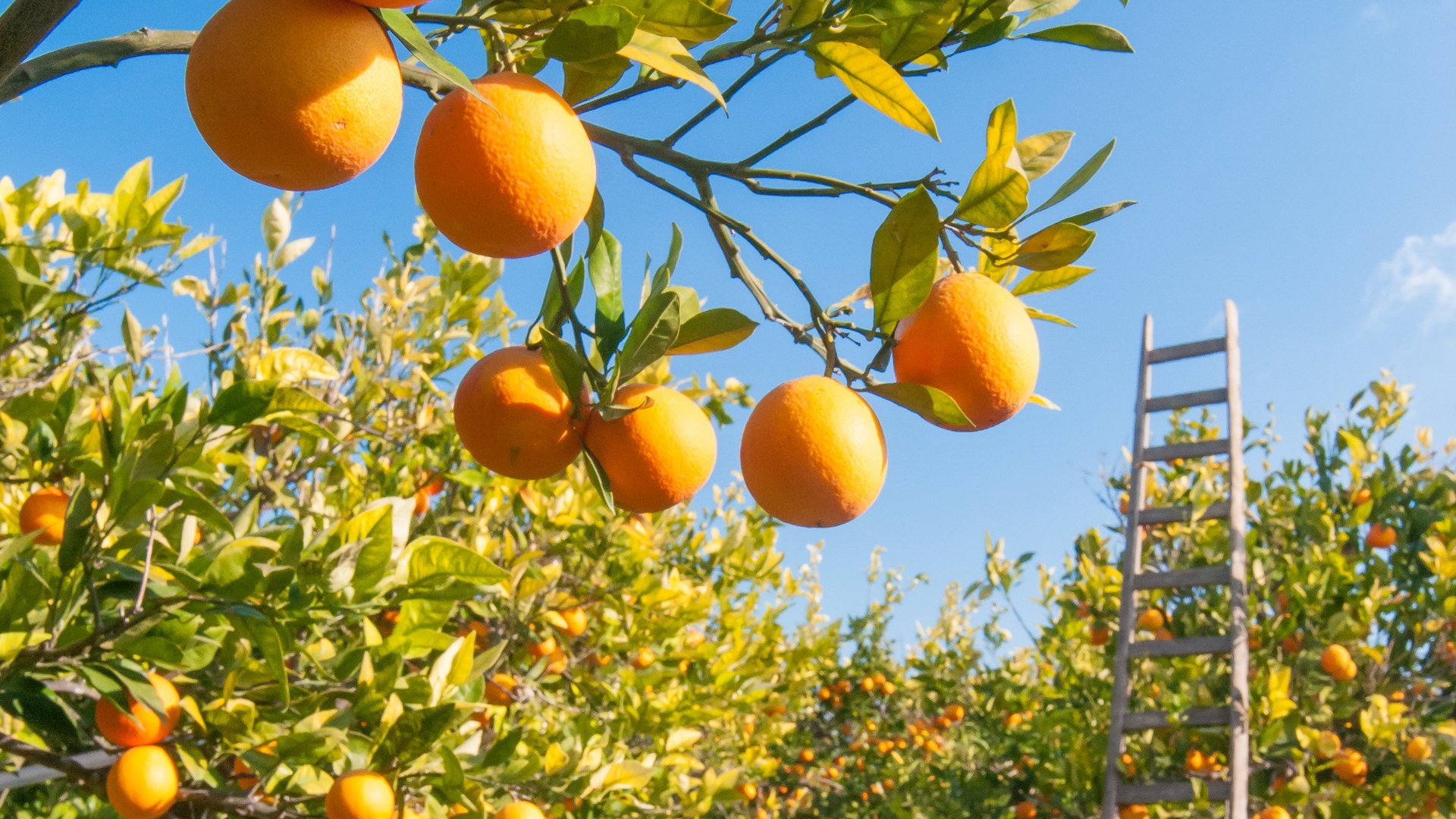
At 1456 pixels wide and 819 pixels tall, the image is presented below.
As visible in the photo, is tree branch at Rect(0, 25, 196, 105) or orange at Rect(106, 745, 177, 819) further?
orange at Rect(106, 745, 177, 819)

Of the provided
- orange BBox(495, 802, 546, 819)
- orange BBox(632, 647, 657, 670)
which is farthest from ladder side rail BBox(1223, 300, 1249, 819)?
orange BBox(495, 802, 546, 819)

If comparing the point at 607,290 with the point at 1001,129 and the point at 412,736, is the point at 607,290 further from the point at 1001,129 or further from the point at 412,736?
the point at 412,736

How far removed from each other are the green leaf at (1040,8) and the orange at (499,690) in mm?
1729

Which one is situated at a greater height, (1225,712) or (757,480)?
(1225,712)

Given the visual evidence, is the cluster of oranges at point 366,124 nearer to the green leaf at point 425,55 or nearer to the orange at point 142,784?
the green leaf at point 425,55

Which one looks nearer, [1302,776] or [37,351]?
[37,351]

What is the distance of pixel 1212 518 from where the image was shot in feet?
14.1

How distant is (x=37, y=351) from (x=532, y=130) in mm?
2224

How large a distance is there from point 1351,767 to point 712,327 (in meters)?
3.82

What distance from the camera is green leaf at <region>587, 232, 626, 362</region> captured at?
2.74ft

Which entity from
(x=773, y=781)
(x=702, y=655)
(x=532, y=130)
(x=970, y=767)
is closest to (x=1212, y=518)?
(x=970, y=767)

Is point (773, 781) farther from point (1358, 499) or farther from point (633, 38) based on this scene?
point (633, 38)

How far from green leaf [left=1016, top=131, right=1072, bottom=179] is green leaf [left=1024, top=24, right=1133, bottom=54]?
0.09 metres

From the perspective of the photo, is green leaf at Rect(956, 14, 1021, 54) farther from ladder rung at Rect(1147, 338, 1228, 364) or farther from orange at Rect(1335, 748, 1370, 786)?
ladder rung at Rect(1147, 338, 1228, 364)
